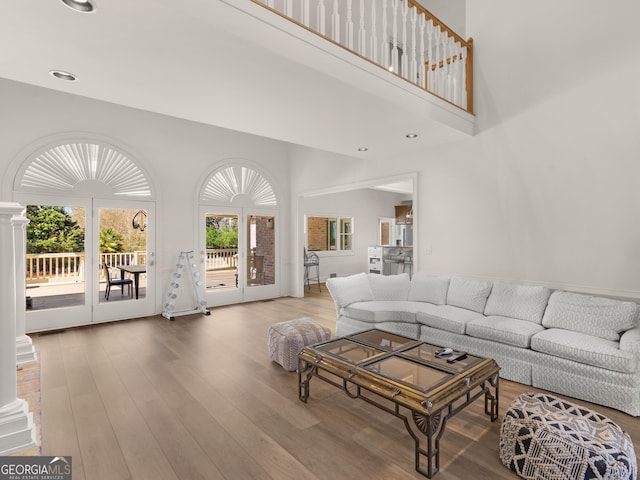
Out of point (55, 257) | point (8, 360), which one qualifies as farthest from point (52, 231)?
point (8, 360)

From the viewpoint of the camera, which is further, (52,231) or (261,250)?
(261,250)

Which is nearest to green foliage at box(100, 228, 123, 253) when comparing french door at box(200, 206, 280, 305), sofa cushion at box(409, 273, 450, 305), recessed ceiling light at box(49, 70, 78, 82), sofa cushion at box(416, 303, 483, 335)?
french door at box(200, 206, 280, 305)

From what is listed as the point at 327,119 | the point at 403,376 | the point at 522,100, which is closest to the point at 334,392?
the point at 403,376

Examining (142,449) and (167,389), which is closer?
(142,449)

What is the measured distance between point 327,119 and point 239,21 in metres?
1.69

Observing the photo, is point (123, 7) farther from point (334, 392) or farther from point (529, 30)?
point (529, 30)

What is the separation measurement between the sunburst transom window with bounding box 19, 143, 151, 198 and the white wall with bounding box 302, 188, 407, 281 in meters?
4.25

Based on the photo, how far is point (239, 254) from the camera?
705 centimetres

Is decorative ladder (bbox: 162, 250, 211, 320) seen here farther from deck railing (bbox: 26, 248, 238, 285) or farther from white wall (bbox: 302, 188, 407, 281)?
white wall (bbox: 302, 188, 407, 281)

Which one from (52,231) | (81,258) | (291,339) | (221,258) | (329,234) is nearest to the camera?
(291,339)

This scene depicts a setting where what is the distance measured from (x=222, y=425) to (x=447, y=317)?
2.56m

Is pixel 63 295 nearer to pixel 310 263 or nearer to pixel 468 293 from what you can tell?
pixel 310 263

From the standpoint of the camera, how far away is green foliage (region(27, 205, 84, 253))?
16.0ft

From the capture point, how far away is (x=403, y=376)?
2324mm
